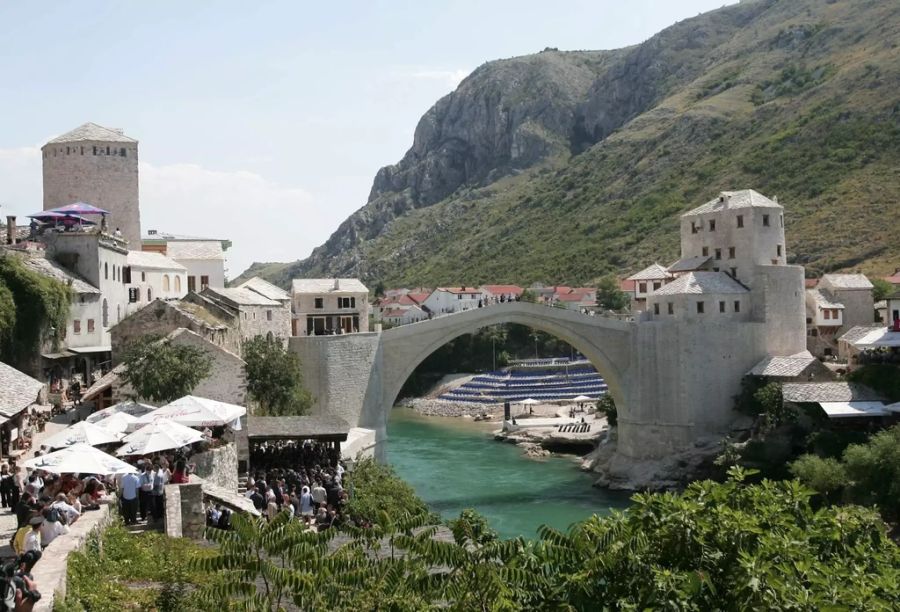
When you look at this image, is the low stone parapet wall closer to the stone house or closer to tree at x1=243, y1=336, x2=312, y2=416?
tree at x1=243, y1=336, x2=312, y2=416

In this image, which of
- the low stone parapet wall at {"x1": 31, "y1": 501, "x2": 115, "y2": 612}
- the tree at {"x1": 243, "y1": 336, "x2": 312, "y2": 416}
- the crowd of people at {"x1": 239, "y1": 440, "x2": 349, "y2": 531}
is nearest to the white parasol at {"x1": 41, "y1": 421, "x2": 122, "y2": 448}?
the crowd of people at {"x1": 239, "y1": 440, "x2": 349, "y2": 531}

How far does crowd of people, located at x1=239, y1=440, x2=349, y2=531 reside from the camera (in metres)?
18.9

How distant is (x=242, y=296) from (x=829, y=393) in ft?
69.6

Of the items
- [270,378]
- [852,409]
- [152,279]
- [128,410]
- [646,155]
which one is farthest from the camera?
[646,155]

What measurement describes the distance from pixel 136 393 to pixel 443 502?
13468 millimetres

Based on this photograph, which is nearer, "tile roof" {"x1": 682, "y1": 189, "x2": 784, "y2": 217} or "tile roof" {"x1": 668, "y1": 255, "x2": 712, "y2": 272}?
"tile roof" {"x1": 682, "y1": 189, "x2": 784, "y2": 217}

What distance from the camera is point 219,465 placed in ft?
68.3

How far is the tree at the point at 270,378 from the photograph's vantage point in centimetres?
3148

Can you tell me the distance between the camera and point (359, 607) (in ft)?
31.1

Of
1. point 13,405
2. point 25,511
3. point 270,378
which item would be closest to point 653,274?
point 270,378

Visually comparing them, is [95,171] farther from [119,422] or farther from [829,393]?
[829,393]

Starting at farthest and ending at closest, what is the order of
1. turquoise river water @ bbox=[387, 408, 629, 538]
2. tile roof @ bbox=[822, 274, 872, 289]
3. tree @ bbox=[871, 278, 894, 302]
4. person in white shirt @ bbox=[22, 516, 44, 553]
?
tree @ bbox=[871, 278, 894, 302], tile roof @ bbox=[822, 274, 872, 289], turquoise river water @ bbox=[387, 408, 629, 538], person in white shirt @ bbox=[22, 516, 44, 553]

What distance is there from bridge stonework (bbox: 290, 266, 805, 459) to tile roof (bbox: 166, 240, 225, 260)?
9.69 m

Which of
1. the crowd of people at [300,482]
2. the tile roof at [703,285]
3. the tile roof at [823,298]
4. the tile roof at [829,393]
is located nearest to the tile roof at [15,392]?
the crowd of people at [300,482]
